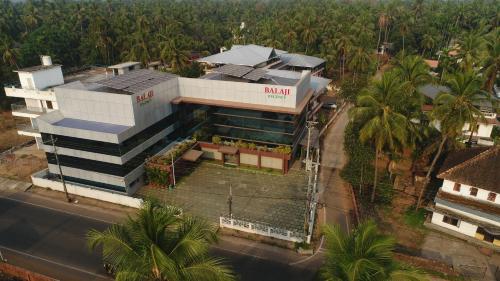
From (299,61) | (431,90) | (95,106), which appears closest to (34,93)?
(95,106)

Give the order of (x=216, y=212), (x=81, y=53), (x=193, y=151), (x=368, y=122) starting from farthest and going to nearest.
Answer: (x=81, y=53)
(x=193, y=151)
(x=216, y=212)
(x=368, y=122)

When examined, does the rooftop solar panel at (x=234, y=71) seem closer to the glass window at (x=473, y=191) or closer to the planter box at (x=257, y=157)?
the planter box at (x=257, y=157)

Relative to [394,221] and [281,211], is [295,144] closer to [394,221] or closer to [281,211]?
[281,211]

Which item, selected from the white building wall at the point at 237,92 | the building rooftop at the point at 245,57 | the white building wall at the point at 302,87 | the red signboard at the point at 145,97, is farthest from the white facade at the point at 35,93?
the white building wall at the point at 302,87

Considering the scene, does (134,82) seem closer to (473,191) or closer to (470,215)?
(473,191)

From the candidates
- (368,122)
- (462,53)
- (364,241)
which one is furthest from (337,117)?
(364,241)

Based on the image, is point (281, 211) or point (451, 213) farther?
point (281, 211)
